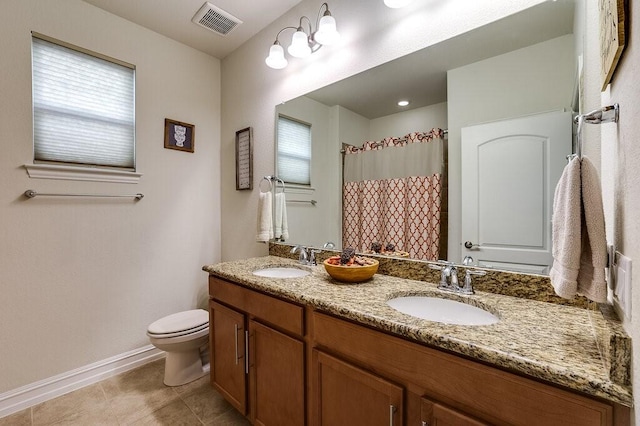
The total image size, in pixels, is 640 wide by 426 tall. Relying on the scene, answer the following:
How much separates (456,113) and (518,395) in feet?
3.67

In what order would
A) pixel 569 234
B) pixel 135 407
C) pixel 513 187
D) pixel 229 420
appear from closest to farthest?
pixel 569 234
pixel 513 187
pixel 229 420
pixel 135 407

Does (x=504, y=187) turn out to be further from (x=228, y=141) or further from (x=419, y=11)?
(x=228, y=141)

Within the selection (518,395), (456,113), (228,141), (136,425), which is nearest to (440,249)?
(456,113)

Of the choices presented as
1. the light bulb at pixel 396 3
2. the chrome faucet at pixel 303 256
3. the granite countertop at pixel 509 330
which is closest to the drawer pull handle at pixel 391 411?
the granite countertop at pixel 509 330

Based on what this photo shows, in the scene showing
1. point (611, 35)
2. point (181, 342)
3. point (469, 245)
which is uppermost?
point (611, 35)

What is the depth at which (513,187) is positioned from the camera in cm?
115

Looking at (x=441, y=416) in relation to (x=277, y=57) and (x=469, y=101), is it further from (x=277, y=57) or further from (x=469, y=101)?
(x=277, y=57)

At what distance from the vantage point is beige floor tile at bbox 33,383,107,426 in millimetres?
1675

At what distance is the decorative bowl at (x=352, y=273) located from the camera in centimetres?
134

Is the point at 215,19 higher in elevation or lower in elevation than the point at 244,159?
higher

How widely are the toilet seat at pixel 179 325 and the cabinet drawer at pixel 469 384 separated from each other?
53.4 inches

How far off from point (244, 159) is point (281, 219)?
715 millimetres

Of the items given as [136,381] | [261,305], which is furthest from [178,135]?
[136,381]

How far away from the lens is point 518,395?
66 centimetres
